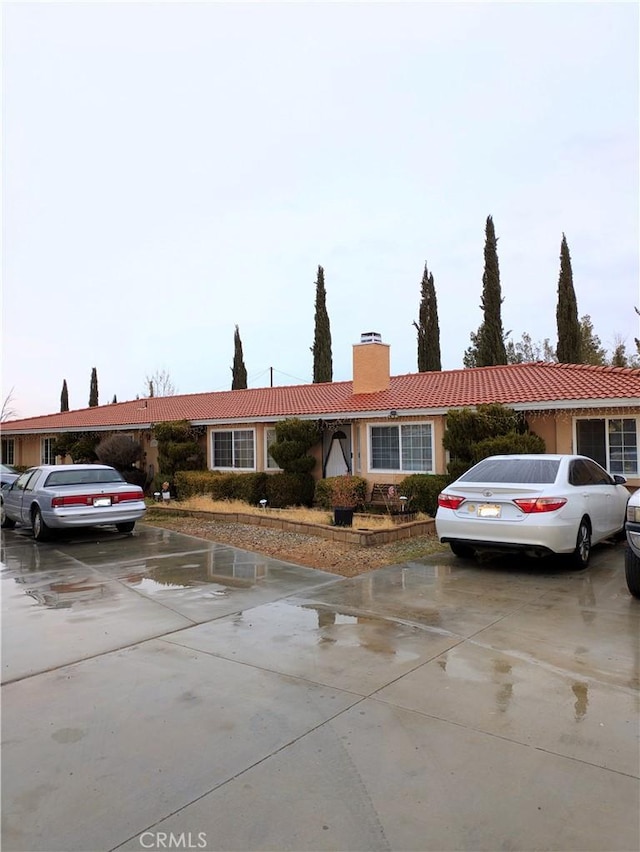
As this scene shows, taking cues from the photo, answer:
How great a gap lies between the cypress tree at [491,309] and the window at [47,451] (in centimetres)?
2108

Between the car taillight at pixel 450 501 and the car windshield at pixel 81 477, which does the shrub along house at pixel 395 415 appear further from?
the car windshield at pixel 81 477

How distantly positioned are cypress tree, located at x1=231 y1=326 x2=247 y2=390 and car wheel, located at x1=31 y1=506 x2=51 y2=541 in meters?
30.0

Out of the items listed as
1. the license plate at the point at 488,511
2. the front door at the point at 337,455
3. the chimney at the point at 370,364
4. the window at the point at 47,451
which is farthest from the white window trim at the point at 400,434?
the window at the point at 47,451

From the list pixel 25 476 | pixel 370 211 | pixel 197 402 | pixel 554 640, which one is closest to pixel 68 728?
pixel 554 640

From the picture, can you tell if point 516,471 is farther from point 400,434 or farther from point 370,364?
point 370,364

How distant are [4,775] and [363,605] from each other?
4.02m

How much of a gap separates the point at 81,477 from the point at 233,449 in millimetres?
A: 8651

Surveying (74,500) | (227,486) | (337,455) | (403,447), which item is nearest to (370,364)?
(337,455)

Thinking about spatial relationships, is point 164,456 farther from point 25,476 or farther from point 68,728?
point 68,728

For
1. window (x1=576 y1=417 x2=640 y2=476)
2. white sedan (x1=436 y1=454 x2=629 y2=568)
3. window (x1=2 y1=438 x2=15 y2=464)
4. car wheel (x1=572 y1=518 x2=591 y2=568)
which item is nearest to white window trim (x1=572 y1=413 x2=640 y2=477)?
window (x1=576 y1=417 x2=640 y2=476)

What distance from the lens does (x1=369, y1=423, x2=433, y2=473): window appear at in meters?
16.2

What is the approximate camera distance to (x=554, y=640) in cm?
531

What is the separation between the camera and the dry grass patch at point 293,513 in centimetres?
1234

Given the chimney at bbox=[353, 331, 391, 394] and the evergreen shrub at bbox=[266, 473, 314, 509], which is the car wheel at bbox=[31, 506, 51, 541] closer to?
the evergreen shrub at bbox=[266, 473, 314, 509]
